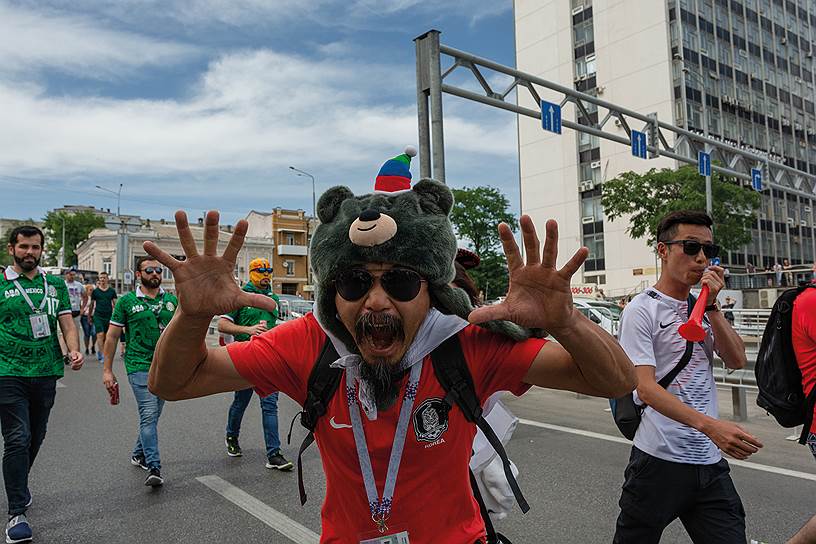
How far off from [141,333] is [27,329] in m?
1.13

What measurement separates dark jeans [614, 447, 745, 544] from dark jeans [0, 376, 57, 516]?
383 cm

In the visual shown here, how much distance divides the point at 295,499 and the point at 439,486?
10.9ft

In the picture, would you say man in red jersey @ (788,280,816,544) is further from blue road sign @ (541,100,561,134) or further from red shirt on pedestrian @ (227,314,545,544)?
blue road sign @ (541,100,561,134)

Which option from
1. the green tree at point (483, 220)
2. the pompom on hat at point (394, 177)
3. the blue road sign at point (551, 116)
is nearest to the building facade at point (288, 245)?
Answer: the green tree at point (483, 220)


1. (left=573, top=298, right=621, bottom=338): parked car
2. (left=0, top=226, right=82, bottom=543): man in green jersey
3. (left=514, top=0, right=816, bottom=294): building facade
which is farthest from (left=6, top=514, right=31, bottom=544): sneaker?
(left=514, top=0, right=816, bottom=294): building facade

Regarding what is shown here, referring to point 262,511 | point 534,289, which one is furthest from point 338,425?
point 262,511

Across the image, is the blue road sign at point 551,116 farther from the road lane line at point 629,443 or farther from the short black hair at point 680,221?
the short black hair at point 680,221

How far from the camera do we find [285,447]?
6.45m

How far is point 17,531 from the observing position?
13.3ft

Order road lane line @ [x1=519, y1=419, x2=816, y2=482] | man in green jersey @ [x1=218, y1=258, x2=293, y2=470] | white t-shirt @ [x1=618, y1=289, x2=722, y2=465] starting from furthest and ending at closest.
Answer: man in green jersey @ [x1=218, y1=258, x2=293, y2=470]
road lane line @ [x1=519, y1=419, x2=816, y2=482]
white t-shirt @ [x1=618, y1=289, x2=722, y2=465]

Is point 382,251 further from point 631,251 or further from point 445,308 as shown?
point 631,251

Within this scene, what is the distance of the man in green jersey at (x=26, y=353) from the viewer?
170 inches

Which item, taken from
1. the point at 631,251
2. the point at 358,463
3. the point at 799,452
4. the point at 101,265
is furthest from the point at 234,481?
the point at 101,265

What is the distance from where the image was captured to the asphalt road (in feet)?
13.8
